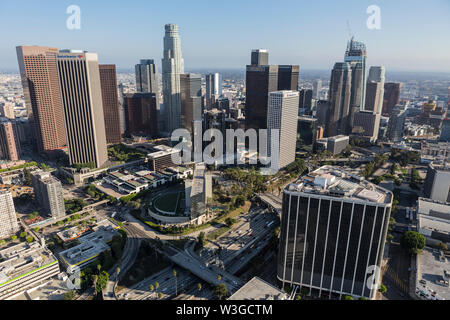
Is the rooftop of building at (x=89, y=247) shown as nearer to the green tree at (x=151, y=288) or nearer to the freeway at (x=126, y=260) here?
the freeway at (x=126, y=260)

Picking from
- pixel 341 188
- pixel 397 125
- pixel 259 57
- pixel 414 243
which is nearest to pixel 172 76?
pixel 259 57

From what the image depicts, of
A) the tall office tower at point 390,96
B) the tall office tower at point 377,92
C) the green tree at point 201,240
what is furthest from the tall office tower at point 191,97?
the tall office tower at point 390,96

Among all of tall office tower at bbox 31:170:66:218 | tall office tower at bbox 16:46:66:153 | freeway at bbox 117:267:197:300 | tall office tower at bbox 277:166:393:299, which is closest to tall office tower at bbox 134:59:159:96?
tall office tower at bbox 16:46:66:153

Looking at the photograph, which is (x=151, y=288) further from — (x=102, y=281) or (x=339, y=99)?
(x=339, y=99)

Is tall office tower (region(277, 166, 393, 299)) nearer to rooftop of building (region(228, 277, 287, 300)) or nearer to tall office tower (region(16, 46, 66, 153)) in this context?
rooftop of building (region(228, 277, 287, 300))

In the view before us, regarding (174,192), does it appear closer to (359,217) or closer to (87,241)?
(87,241)
